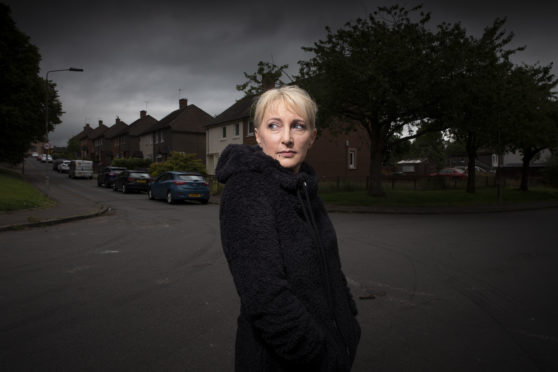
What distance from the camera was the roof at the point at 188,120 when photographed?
1796 inches

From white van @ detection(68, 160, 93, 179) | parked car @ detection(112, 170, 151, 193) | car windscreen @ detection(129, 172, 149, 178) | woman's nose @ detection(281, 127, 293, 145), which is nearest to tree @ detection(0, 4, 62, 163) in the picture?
white van @ detection(68, 160, 93, 179)

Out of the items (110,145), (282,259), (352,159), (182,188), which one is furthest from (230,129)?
(110,145)

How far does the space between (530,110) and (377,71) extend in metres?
9.14

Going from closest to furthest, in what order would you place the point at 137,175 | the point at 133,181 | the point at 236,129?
1. the point at 133,181
2. the point at 137,175
3. the point at 236,129

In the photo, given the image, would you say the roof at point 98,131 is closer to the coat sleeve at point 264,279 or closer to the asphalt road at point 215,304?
the asphalt road at point 215,304

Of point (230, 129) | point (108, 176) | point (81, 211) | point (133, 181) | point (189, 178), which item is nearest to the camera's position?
point (81, 211)

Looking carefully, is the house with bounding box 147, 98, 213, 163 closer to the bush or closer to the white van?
the bush

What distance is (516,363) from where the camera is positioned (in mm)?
2998

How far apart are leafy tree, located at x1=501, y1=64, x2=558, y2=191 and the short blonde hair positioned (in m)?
17.1

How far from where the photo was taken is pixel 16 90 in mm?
28375

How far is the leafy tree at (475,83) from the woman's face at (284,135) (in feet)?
48.4

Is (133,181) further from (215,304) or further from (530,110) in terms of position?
(530,110)

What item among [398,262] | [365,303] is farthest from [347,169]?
[365,303]

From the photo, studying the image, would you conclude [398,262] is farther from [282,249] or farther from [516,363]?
[282,249]
